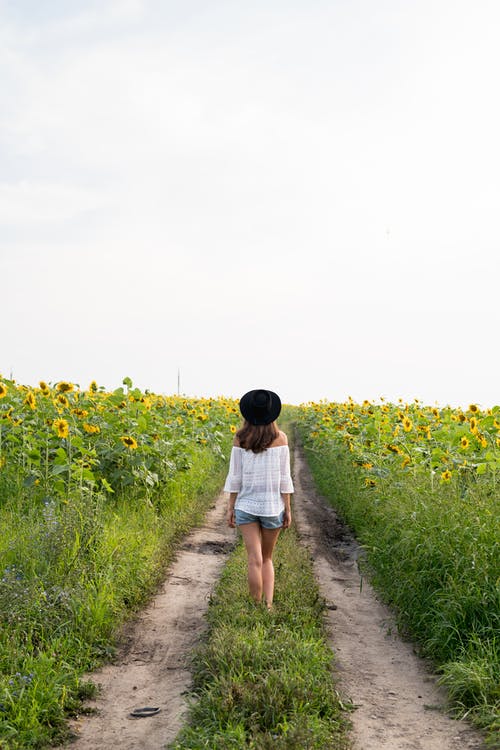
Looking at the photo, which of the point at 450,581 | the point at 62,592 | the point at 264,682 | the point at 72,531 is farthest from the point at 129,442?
the point at 264,682

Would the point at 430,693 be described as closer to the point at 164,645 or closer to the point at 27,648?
the point at 164,645

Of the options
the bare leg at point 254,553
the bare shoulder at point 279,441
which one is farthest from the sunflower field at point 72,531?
the bare shoulder at point 279,441

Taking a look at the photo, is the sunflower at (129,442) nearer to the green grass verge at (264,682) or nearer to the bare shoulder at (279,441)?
the green grass verge at (264,682)

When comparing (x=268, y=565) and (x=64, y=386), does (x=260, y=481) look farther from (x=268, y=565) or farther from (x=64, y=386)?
(x=64, y=386)

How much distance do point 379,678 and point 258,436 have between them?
214 cm

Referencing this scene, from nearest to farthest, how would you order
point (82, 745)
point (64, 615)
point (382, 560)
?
point (82, 745), point (64, 615), point (382, 560)

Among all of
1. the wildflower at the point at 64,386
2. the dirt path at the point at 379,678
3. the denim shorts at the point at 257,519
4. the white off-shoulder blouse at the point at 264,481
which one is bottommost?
the dirt path at the point at 379,678

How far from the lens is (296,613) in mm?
6129

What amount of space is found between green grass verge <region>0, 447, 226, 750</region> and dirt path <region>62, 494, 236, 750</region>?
158 mm

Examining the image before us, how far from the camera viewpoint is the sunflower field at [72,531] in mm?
5137

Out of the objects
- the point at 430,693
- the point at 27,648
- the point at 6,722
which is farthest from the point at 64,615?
the point at 430,693

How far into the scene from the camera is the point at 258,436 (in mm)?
6125

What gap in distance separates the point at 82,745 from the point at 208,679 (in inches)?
38.0

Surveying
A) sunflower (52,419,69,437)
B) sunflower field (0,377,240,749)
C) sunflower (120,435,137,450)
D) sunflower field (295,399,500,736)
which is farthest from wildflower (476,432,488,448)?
sunflower (52,419,69,437)
